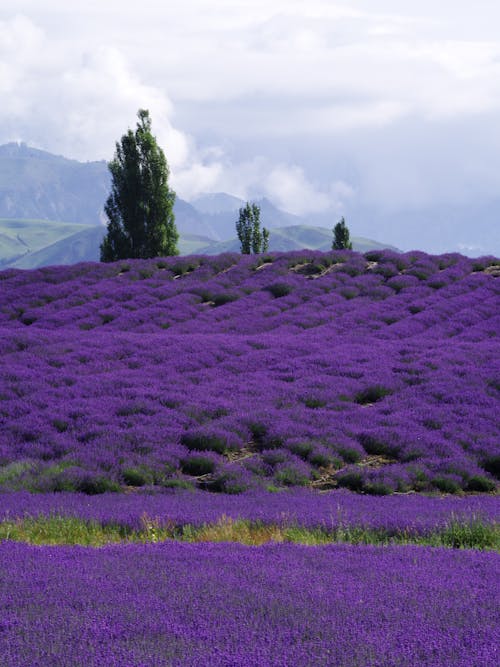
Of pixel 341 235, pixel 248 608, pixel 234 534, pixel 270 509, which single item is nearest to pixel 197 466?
pixel 270 509

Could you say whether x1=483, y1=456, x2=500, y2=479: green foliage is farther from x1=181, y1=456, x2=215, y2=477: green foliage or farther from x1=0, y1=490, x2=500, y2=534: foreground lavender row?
x1=181, y1=456, x2=215, y2=477: green foliage

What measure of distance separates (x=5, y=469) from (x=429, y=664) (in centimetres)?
1072

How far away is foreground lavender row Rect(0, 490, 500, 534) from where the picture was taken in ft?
31.0

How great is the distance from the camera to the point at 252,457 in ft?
48.1

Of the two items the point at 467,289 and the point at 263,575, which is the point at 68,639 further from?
the point at 467,289

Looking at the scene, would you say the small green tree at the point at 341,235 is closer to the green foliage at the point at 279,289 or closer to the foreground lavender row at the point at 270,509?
the green foliage at the point at 279,289

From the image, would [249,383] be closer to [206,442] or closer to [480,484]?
[206,442]

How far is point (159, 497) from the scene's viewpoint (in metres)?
11.9

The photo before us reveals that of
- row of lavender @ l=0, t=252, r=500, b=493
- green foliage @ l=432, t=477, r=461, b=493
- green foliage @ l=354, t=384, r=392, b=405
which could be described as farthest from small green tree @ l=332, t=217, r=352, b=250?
green foliage @ l=432, t=477, r=461, b=493

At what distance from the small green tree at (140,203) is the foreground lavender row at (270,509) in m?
42.3

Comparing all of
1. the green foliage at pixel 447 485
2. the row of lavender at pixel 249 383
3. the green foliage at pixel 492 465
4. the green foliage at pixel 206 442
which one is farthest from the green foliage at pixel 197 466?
the green foliage at pixel 492 465

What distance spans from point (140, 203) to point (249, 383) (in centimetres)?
3740

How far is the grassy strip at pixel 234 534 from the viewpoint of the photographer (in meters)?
8.72

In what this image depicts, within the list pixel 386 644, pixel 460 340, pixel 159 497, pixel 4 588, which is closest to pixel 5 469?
pixel 159 497
